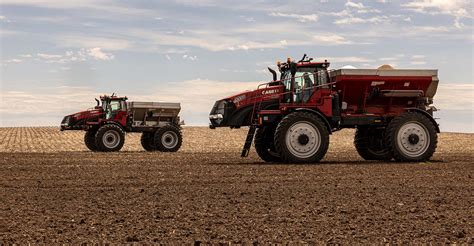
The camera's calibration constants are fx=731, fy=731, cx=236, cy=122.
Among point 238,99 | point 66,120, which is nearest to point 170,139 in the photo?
point 66,120

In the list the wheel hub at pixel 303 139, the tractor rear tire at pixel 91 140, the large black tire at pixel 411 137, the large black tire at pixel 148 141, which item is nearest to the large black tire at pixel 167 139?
the large black tire at pixel 148 141

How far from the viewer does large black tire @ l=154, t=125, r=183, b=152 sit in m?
29.9

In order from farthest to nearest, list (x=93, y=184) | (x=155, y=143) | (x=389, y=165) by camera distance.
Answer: (x=155, y=143)
(x=389, y=165)
(x=93, y=184)

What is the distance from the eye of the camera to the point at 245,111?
1834 centimetres

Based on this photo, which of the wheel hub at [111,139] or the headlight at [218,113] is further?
the wheel hub at [111,139]

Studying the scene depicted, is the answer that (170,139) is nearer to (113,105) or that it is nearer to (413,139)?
(113,105)

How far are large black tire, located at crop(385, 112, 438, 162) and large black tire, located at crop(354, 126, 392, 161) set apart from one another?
1380 millimetres

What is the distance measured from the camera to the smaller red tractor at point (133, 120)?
A: 30.1 meters

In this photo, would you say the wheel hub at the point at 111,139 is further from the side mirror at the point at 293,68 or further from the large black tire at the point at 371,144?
the side mirror at the point at 293,68

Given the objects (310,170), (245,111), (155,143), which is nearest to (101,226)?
(310,170)

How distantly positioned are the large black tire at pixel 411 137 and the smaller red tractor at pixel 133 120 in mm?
13142

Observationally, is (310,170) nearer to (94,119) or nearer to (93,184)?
(93,184)

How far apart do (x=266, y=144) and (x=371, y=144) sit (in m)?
3.09

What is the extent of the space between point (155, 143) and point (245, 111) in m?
12.3
